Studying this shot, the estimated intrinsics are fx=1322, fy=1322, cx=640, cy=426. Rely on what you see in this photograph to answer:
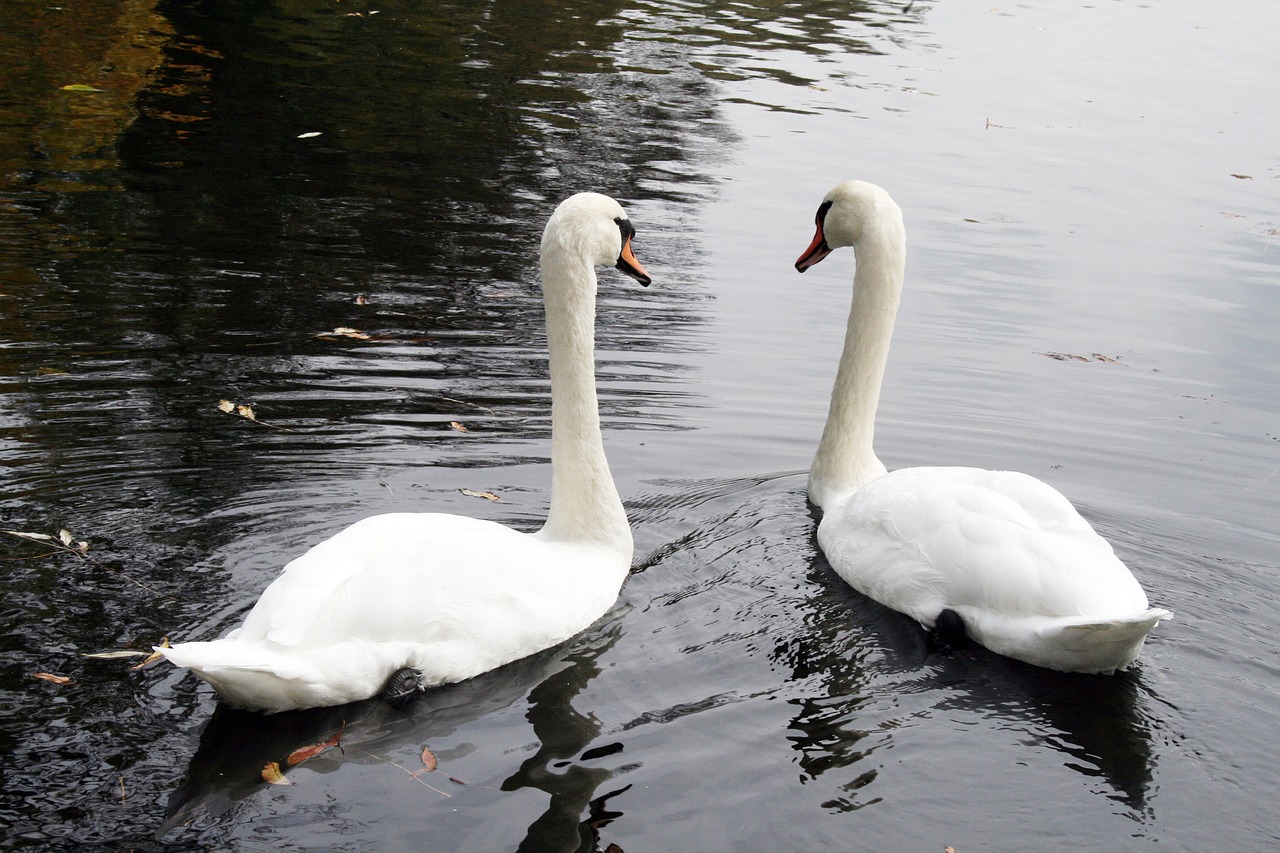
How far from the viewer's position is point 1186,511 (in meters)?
7.98

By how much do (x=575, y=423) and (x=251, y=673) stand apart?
2267 millimetres

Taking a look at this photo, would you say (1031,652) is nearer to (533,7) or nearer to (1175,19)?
(533,7)

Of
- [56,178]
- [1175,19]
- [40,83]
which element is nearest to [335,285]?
[56,178]

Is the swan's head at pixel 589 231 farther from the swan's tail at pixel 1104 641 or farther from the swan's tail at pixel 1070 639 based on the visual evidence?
the swan's tail at pixel 1104 641

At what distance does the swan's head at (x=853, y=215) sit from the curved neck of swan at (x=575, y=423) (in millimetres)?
2147

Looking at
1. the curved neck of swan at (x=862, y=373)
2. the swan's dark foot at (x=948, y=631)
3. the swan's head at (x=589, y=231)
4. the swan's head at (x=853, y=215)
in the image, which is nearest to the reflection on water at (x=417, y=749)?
the swan's dark foot at (x=948, y=631)

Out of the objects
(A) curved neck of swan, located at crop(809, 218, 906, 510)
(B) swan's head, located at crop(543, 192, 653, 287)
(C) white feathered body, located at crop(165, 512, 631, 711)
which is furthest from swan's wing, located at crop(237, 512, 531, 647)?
(A) curved neck of swan, located at crop(809, 218, 906, 510)

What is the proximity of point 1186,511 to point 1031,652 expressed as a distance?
2.80 m

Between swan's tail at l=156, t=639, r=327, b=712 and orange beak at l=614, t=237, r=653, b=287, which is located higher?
orange beak at l=614, t=237, r=653, b=287

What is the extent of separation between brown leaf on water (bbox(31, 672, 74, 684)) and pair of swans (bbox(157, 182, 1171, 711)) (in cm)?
69

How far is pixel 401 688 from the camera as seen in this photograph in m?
5.11

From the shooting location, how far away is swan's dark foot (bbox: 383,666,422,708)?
5.10 meters

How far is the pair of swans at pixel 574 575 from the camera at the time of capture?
16.2 ft

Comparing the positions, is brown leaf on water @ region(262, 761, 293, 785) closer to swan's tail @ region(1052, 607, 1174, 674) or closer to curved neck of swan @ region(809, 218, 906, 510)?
swan's tail @ region(1052, 607, 1174, 674)
